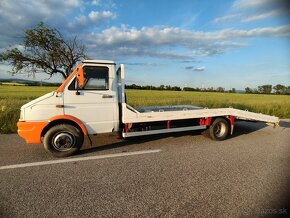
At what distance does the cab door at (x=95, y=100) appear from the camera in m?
5.00

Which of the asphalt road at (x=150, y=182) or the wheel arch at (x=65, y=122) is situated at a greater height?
→ the wheel arch at (x=65, y=122)

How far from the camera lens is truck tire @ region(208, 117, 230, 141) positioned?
6.49 m

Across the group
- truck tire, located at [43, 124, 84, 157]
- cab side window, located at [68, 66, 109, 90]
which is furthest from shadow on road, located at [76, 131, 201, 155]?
cab side window, located at [68, 66, 109, 90]

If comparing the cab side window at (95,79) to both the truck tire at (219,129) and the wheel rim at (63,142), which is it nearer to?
the wheel rim at (63,142)

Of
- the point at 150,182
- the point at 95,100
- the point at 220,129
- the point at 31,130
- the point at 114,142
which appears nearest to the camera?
the point at 150,182

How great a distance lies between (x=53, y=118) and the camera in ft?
15.9

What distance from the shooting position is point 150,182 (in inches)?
142

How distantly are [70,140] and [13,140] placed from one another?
93.6 inches

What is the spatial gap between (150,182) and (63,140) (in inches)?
97.0

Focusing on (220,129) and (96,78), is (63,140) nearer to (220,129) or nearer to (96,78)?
(96,78)

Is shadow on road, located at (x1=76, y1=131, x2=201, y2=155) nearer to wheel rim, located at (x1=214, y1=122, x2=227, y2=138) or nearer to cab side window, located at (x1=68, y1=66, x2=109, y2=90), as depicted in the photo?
wheel rim, located at (x1=214, y1=122, x2=227, y2=138)

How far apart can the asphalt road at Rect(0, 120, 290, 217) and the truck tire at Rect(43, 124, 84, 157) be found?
20 centimetres

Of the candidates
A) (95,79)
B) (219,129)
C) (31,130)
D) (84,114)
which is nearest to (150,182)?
(84,114)

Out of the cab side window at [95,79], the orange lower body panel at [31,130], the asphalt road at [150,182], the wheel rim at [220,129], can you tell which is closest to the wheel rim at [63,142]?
the asphalt road at [150,182]
